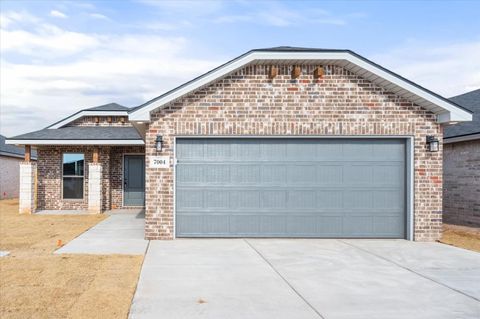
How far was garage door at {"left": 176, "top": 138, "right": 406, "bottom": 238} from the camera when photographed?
11164 millimetres

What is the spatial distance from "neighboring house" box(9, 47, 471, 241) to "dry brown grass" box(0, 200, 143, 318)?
8.94 feet

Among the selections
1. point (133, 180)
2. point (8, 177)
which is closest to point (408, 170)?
point (133, 180)

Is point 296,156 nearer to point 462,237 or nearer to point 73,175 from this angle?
point 462,237

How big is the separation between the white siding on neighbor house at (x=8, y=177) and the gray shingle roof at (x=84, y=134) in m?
10.00

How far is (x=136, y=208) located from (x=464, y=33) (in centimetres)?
1455

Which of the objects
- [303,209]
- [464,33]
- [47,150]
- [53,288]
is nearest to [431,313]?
[53,288]

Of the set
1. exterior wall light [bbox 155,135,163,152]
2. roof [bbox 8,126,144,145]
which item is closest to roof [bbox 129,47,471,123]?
exterior wall light [bbox 155,135,163,152]

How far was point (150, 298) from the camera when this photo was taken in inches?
229

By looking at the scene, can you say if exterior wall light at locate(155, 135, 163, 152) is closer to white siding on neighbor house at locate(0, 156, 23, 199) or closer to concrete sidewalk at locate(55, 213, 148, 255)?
concrete sidewalk at locate(55, 213, 148, 255)

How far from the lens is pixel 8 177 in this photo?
27.8m

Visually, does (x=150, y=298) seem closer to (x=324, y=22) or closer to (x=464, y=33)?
(x=324, y=22)

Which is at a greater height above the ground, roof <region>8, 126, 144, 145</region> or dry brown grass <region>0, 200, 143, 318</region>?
roof <region>8, 126, 144, 145</region>

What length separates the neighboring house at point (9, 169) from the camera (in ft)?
87.7

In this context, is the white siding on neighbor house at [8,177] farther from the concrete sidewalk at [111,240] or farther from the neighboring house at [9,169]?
the concrete sidewalk at [111,240]
